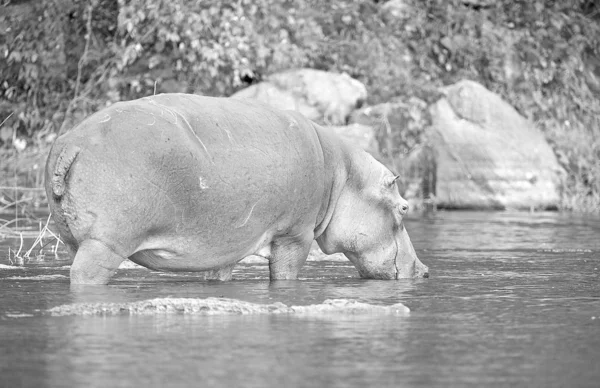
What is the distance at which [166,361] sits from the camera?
4172 millimetres

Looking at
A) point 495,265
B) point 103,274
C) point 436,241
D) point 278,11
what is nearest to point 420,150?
point 278,11

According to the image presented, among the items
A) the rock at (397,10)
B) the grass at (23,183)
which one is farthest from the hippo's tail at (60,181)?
the rock at (397,10)

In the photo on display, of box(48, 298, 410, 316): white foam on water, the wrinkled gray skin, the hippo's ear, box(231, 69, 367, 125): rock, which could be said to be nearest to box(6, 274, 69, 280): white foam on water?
the wrinkled gray skin

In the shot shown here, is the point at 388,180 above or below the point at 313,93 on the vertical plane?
below

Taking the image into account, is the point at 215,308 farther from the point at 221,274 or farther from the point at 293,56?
the point at 293,56

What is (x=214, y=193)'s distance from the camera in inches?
251

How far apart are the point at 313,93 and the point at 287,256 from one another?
356 inches

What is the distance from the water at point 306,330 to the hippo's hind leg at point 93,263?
0.11 metres

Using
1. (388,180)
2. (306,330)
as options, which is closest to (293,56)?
(388,180)

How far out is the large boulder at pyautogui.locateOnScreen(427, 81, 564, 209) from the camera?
52.2ft

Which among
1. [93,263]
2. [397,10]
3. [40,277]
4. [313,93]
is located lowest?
[40,277]

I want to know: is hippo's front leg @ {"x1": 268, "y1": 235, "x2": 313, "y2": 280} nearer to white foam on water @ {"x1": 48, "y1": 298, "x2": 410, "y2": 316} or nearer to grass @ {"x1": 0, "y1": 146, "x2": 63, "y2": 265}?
white foam on water @ {"x1": 48, "y1": 298, "x2": 410, "y2": 316}

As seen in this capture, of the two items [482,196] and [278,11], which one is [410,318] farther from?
[278,11]

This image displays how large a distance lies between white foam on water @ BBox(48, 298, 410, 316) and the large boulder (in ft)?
34.0
